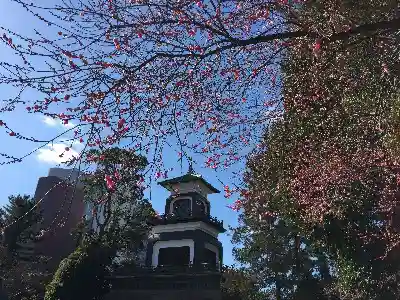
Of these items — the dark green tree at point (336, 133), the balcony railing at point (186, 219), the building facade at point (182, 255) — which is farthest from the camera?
the balcony railing at point (186, 219)

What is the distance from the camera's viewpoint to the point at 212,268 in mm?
19969

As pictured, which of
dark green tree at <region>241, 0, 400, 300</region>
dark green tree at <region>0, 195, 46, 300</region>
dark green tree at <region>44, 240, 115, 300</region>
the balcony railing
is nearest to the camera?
dark green tree at <region>241, 0, 400, 300</region>

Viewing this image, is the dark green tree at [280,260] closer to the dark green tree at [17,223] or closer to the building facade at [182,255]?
the building facade at [182,255]

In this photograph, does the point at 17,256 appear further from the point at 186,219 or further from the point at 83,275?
the point at 186,219

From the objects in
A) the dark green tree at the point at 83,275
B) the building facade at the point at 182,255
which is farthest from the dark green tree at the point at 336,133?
the dark green tree at the point at 83,275

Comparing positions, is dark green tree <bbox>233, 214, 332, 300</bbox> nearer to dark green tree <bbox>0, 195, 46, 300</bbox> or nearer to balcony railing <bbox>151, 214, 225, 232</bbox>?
balcony railing <bbox>151, 214, 225, 232</bbox>

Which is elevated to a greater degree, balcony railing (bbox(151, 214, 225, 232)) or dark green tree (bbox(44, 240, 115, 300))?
balcony railing (bbox(151, 214, 225, 232))

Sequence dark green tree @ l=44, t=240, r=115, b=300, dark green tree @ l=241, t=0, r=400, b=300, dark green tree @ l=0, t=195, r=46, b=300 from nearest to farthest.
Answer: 1. dark green tree @ l=241, t=0, r=400, b=300
2. dark green tree @ l=44, t=240, r=115, b=300
3. dark green tree @ l=0, t=195, r=46, b=300

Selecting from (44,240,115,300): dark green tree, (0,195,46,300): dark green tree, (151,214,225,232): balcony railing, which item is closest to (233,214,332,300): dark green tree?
(151,214,225,232): balcony railing

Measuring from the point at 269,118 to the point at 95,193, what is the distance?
19.2 meters

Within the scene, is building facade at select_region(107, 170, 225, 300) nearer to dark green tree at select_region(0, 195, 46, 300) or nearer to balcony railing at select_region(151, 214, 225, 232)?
balcony railing at select_region(151, 214, 225, 232)

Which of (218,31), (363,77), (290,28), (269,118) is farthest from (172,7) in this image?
(363,77)

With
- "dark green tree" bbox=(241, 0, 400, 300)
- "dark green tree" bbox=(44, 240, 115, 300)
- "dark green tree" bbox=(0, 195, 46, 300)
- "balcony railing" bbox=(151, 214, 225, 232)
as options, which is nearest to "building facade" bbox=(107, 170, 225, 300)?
"balcony railing" bbox=(151, 214, 225, 232)

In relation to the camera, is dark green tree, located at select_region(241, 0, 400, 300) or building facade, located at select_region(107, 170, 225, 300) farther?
building facade, located at select_region(107, 170, 225, 300)
